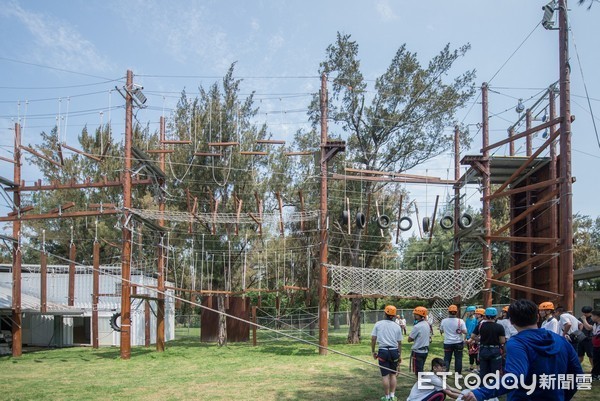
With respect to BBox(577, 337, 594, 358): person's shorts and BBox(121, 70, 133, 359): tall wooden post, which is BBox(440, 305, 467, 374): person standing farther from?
BBox(121, 70, 133, 359): tall wooden post

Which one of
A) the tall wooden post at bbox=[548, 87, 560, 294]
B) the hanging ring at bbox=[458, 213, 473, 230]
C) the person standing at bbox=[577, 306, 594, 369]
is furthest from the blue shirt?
the hanging ring at bbox=[458, 213, 473, 230]

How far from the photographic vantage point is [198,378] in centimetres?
1116

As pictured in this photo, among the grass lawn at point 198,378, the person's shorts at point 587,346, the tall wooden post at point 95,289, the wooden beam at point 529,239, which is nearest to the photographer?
the grass lawn at point 198,378

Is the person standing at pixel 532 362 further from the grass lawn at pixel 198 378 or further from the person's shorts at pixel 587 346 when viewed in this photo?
the person's shorts at pixel 587 346

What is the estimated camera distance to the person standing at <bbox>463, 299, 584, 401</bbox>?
3.32m

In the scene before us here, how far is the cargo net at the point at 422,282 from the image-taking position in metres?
16.4

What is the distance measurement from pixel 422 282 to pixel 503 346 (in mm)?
8584

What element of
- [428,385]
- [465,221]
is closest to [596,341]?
[428,385]

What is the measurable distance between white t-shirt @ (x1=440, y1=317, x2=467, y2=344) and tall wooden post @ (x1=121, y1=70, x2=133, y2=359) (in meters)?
9.90

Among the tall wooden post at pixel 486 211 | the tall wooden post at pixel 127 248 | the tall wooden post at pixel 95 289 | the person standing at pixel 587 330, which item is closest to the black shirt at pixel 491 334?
the person standing at pixel 587 330

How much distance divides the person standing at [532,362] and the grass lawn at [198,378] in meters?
2.86

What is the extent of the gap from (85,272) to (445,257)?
69.6ft

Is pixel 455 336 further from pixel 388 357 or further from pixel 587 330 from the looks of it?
pixel 587 330

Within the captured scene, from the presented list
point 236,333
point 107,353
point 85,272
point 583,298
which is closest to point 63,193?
point 85,272
